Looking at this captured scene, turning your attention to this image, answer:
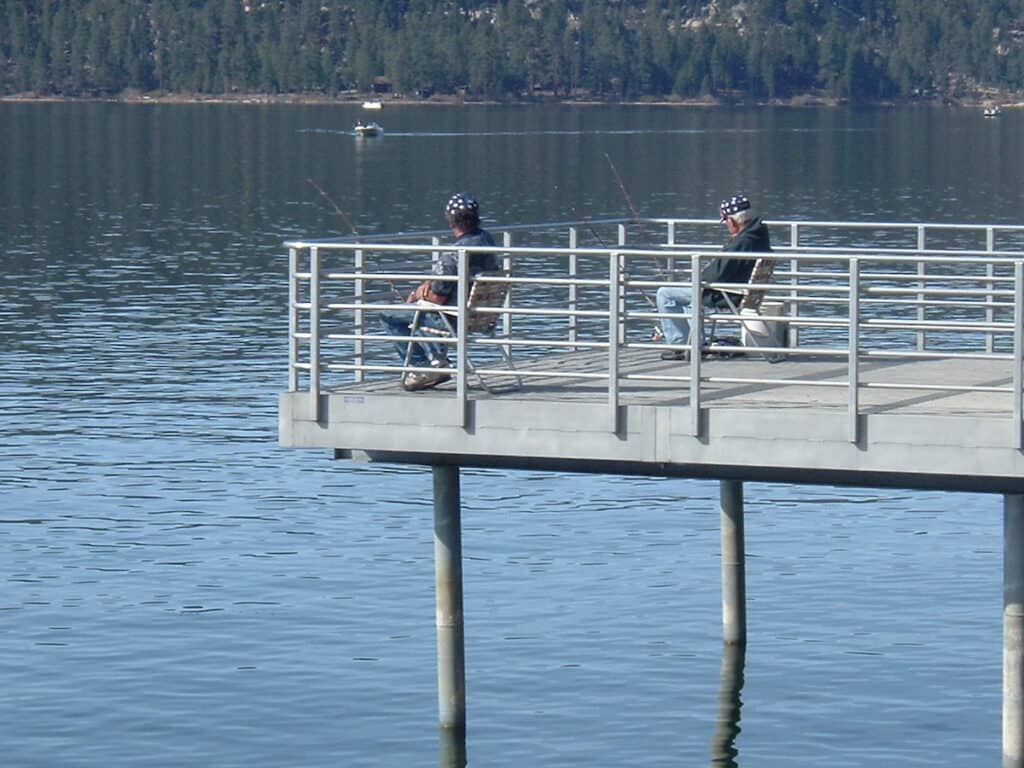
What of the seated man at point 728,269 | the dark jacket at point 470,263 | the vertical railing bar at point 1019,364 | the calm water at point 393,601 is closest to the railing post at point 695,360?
the dark jacket at point 470,263

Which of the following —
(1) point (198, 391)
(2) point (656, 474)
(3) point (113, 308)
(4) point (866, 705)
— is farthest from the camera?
(3) point (113, 308)

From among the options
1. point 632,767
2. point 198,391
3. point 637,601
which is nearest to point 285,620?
point 637,601

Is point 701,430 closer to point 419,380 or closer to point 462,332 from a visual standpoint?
point 462,332

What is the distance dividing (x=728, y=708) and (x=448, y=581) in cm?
453

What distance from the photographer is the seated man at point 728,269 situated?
68.4 feet

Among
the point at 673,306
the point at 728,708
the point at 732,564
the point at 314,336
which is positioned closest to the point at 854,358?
the point at 673,306

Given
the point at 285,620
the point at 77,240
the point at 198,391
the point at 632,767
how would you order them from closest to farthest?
the point at 632,767, the point at 285,620, the point at 198,391, the point at 77,240

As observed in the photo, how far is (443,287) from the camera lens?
785 inches

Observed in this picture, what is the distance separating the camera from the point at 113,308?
200 feet

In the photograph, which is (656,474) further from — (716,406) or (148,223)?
(148,223)

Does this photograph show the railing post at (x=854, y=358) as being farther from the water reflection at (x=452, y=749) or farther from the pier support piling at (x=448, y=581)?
the water reflection at (x=452, y=749)

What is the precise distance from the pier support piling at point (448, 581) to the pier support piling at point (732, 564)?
420 centimetres

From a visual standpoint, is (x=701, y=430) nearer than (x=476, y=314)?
Yes

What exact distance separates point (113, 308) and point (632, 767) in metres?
40.8
